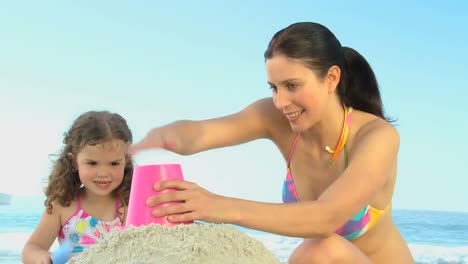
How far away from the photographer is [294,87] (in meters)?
2.17

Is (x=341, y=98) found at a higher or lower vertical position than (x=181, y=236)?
higher

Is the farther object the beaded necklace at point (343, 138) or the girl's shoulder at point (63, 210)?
the girl's shoulder at point (63, 210)

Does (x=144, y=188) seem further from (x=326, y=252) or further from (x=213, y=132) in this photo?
(x=213, y=132)

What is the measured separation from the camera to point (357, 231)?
94.9 inches

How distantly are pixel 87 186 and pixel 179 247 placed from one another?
5.33 feet

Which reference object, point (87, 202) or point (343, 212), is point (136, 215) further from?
point (87, 202)

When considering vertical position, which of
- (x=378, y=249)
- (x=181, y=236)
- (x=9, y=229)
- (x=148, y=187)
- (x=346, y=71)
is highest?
(x=346, y=71)

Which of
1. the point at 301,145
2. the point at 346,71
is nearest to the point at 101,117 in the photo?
the point at 301,145

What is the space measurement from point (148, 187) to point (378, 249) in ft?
4.01

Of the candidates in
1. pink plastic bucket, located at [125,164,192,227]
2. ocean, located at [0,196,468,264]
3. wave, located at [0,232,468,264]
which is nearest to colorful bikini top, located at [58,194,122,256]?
pink plastic bucket, located at [125,164,192,227]

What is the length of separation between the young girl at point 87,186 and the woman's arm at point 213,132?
66cm

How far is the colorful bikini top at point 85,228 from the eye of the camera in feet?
9.67

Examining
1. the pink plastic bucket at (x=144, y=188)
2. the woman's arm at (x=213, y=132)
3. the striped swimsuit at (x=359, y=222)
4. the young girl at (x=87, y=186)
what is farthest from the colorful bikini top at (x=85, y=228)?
the pink plastic bucket at (x=144, y=188)

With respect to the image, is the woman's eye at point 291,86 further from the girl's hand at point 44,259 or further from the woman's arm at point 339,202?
the girl's hand at point 44,259
